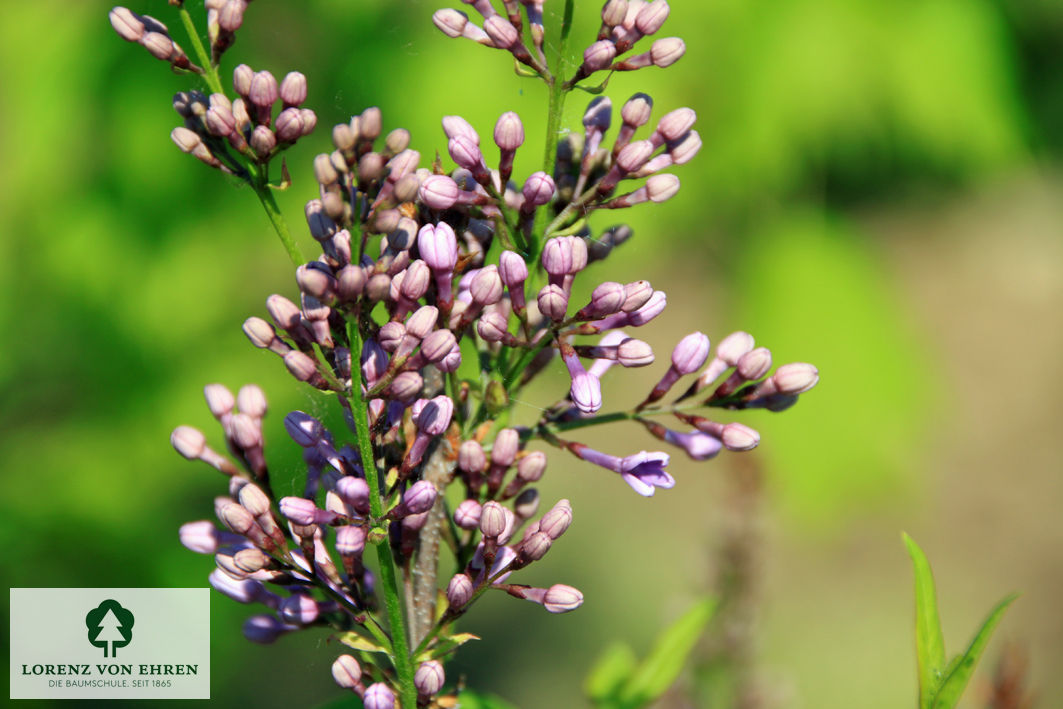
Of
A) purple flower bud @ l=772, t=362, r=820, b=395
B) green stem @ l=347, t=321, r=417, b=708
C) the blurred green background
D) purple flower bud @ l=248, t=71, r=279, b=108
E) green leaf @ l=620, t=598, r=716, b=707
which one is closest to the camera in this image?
green stem @ l=347, t=321, r=417, b=708

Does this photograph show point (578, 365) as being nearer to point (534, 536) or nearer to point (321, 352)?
point (534, 536)

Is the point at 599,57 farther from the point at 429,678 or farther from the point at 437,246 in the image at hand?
the point at 429,678

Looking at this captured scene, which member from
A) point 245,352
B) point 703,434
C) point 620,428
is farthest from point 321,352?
point 620,428

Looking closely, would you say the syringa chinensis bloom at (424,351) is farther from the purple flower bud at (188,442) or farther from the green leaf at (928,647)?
the green leaf at (928,647)

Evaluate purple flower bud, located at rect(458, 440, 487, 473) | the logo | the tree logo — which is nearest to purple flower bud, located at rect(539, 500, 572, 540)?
purple flower bud, located at rect(458, 440, 487, 473)

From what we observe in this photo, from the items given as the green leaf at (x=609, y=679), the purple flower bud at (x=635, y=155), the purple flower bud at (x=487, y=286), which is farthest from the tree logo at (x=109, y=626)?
the purple flower bud at (x=635, y=155)

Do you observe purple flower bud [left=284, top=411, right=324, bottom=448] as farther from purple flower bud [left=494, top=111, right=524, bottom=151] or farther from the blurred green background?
purple flower bud [left=494, top=111, right=524, bottom=151]
